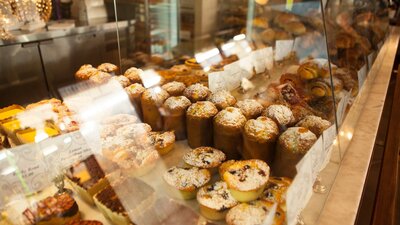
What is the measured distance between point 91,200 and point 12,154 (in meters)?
0.30

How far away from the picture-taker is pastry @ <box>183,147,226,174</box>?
1184 mm

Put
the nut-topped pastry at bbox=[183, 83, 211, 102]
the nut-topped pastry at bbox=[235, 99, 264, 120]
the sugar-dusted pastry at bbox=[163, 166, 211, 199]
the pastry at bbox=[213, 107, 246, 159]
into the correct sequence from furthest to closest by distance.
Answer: the nut-topped pastry at bbox=[183, 83, 211, 102]
the nut-topped pastry at bbox=[235, 99, 264, 120]
the pastry at bbox=[213, 107, 246, 159]
the sugar-dusted pastry at bbox=[163, 166, 211, 199]

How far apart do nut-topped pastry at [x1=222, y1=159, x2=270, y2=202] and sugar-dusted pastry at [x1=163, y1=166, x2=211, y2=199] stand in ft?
0.27

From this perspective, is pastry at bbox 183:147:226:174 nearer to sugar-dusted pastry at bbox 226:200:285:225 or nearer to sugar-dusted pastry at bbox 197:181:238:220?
sugar-dusted pastry at bbox 197:181:238:220

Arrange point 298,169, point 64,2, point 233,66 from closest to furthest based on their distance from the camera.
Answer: point 298,169 → point 233,66 → point 64,2

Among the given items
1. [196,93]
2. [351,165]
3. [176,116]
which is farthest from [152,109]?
[351,165]

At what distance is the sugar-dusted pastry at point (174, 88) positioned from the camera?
1.61 metres

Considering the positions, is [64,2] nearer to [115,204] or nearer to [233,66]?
[233,66]

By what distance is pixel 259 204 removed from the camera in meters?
0.98

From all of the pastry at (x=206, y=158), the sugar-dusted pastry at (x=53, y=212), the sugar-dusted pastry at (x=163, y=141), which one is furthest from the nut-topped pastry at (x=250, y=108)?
the sugar-dusted pastry at (x=53, y=212)

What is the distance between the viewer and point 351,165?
1388 millimetres

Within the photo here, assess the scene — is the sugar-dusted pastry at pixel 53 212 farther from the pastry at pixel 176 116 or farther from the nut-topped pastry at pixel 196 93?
the nut-topped pastry at pixel 196 93

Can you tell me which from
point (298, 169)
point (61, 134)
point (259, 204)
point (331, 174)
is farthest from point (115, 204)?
point (331, 174)

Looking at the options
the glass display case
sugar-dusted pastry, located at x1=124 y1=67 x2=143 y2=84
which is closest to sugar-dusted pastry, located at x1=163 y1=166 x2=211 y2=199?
the glass display case
